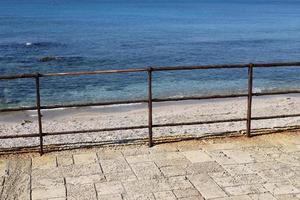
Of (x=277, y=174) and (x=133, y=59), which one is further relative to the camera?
(x=133, y=59)

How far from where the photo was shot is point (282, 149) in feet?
23.1

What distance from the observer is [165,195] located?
5.49 meters

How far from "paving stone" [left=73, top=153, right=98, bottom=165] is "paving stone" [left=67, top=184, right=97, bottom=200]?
0.82m

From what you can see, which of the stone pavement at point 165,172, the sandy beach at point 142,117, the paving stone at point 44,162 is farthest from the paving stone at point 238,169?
the sandy beach at point 142,117

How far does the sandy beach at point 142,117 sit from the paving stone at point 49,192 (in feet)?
18.6

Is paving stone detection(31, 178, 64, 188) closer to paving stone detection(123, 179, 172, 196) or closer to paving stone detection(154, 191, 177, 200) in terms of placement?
paving stone detection(123, 179, 172, 196)

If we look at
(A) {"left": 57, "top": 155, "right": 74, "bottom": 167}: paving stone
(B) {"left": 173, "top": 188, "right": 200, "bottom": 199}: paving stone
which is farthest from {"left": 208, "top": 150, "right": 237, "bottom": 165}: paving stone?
(A) {"left": 57, "top": 155, "right": 74, "bottom": 167}: paving stone

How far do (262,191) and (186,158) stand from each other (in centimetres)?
142

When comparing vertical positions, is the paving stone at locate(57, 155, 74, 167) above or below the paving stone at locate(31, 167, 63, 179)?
above

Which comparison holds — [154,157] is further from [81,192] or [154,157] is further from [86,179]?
[81,192]

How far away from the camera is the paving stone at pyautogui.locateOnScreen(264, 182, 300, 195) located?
18.2 ft

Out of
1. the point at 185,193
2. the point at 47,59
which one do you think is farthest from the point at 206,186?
the point at 47,59

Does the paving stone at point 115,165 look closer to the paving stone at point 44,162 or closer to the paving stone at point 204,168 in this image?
the paving stone at point 44,162

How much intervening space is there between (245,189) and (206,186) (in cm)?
47
